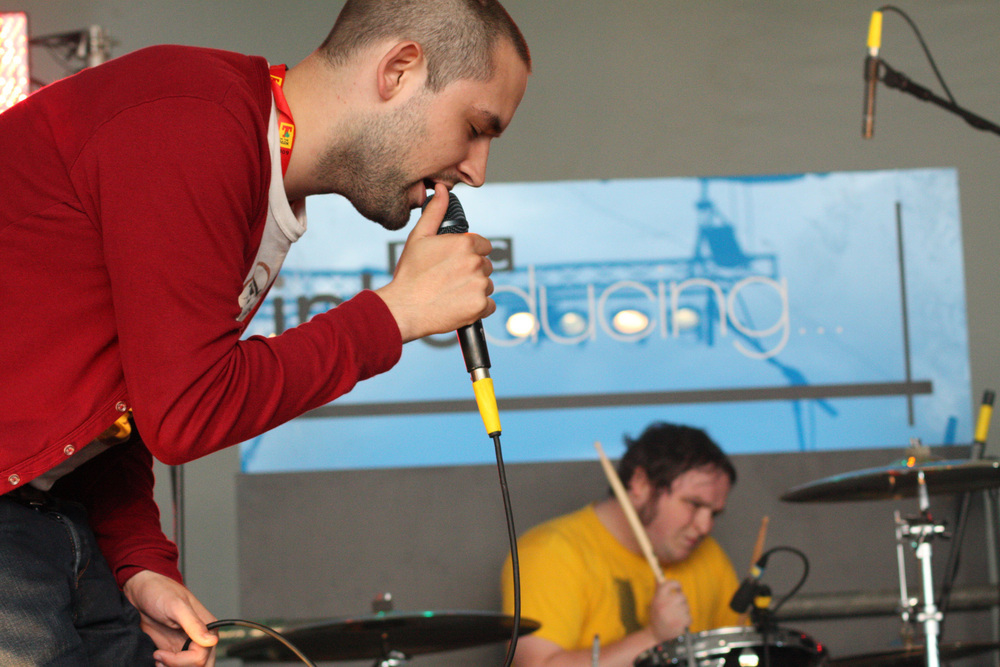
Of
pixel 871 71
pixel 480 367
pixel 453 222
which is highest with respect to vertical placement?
pixel 871 71

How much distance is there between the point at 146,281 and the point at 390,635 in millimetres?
1603

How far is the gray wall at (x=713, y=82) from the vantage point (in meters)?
3.61

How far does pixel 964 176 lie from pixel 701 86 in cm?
103

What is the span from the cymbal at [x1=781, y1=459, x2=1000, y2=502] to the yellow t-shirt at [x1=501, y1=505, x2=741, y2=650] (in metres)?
0.62

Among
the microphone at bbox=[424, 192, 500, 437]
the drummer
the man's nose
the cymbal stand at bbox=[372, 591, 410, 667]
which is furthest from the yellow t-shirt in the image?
the man's nose

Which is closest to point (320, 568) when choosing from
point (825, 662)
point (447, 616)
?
point (447, 616)

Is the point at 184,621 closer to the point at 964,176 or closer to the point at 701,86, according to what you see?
the point at 701,86

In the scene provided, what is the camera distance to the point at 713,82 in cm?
367

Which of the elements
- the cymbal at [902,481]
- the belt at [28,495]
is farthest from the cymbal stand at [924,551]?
the belt at [28,495]

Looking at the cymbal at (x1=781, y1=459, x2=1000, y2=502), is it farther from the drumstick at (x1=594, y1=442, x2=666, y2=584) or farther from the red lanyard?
the red lanyard

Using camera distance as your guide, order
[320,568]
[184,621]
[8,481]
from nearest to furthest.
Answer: [8,481]
[184,621]
[320,568]

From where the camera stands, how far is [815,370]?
11.6ft

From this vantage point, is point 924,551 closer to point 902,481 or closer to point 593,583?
point 902,481

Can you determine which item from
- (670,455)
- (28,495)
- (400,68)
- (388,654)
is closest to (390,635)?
(388,654)
